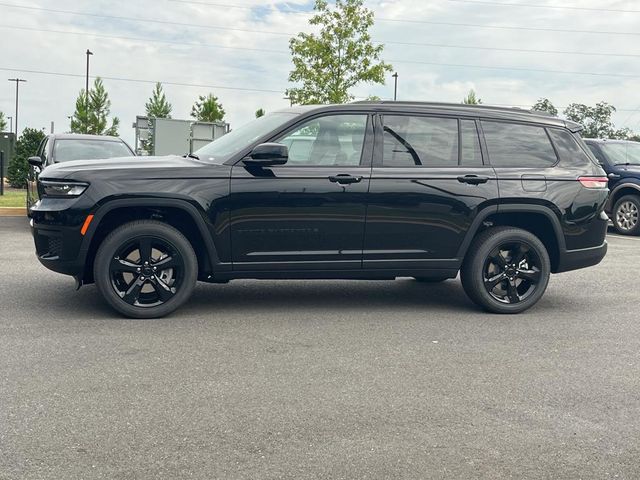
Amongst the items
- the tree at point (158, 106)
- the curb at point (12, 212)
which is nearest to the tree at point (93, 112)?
the tree at point (158, 106)

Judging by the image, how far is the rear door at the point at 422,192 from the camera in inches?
262

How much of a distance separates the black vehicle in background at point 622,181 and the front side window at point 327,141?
32.1 ft

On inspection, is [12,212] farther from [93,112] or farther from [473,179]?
[93,112]

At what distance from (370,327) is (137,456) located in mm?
3067

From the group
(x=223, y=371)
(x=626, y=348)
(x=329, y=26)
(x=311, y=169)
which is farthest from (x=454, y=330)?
(x=329, y=26)

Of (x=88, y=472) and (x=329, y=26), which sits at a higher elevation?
(x=329, y=26)

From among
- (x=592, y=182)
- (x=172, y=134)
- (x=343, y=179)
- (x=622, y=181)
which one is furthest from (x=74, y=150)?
(x=172, y=134)

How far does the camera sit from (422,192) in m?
6.69

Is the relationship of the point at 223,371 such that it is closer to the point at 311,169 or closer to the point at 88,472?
the point at 88,472

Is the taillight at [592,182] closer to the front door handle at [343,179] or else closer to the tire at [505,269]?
the tire at [505,269]

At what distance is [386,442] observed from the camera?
12.5 feet

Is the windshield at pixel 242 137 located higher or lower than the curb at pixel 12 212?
higher

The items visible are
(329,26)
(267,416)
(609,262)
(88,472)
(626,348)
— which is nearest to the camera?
(88,472)

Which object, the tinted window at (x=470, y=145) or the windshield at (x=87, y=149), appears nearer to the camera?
the tinted window at (x=470, y=145)
